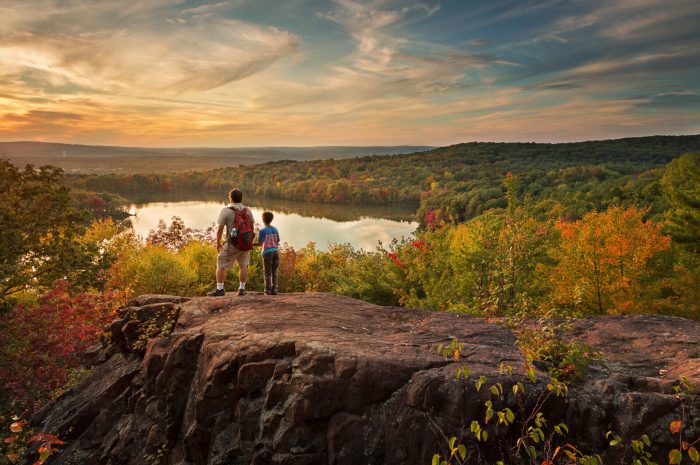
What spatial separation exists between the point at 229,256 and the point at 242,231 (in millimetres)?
780

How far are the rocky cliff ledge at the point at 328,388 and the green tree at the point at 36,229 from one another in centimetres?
394

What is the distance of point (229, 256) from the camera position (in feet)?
32.7

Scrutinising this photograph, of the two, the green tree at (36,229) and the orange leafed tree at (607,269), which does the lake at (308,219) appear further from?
the green tree at (36,229)

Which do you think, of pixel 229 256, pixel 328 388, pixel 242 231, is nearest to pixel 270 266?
pixel 229 256

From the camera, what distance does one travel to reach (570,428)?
509 cm

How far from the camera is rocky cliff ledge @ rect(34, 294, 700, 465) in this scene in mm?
5230

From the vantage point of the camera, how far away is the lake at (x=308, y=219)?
210ft

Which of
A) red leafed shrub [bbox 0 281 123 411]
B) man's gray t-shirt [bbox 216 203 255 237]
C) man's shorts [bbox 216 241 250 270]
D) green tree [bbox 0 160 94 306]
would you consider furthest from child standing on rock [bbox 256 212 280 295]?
A: green tree [bbox 0 160 94 306]

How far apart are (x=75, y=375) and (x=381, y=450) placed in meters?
8.31

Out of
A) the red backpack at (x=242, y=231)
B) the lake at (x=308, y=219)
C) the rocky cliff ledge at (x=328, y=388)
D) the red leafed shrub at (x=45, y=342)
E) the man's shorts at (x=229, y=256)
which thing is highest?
the red backpack at (x=242, y=231)

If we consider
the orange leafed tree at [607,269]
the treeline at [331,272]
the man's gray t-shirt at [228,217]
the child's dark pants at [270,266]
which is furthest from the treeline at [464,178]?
the man's gray t-shirt at [228,217]

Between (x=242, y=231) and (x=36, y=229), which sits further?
(x=36, y=229)

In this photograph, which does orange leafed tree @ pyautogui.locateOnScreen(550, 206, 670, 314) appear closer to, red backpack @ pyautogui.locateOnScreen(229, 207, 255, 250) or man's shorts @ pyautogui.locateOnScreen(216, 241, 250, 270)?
man's shorts @ pyautogui.locateOnScreen(216, 241, 250, 270)

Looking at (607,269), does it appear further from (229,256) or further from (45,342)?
(45,342)
